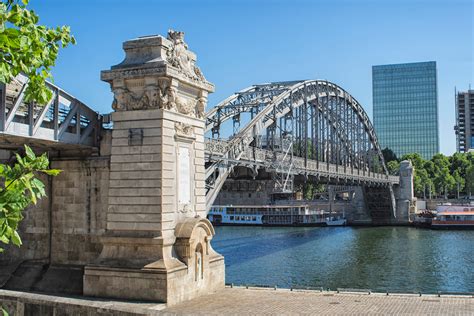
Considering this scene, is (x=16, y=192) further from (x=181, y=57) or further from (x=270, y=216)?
(x=270, y=216)

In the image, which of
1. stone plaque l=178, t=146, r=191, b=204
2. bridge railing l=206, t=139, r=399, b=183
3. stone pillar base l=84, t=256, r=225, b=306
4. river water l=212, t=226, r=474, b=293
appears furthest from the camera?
river water l=212, t=226, r=474, b=293

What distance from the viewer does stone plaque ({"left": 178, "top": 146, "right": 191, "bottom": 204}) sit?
2045 centimetres

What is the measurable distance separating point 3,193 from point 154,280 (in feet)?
37.1

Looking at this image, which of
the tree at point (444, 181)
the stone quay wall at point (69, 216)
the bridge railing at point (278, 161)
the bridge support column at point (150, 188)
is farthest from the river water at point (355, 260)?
the tree at point (444, 181)

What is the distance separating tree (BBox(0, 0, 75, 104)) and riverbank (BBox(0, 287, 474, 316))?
876 cm

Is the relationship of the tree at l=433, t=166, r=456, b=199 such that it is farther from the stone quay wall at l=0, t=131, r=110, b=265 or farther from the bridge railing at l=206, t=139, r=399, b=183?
the stone quay wall at l=0, t=131, r=110, b=265

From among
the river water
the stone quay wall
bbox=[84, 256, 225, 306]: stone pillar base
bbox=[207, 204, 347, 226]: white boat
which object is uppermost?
the stone quay wall

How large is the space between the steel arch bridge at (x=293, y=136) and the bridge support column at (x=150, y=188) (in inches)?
435

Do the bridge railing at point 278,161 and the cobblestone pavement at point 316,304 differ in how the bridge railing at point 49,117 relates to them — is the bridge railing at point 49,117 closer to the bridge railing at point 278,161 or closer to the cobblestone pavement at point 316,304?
the cobblestone pavement at point 316,304

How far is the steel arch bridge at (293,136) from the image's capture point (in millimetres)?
36250

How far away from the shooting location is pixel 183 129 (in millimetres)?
20719

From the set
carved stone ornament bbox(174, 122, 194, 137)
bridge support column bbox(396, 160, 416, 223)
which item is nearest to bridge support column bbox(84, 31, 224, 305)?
carved stone ornament bbox(174, 122, 194, 137)

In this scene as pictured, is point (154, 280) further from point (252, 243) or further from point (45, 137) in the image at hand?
point (252, 243)

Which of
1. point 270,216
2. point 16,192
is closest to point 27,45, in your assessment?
point 16,192
